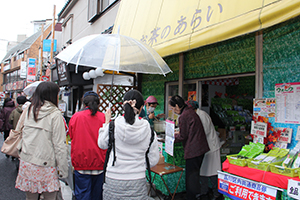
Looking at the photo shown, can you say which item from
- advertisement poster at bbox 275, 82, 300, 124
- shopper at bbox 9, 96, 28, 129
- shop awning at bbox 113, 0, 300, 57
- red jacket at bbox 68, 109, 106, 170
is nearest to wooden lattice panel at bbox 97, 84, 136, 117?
shop awning at bbox 113, 0, 300, 57

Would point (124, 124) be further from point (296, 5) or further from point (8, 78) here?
point (8, 78)

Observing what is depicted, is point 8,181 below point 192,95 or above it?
below

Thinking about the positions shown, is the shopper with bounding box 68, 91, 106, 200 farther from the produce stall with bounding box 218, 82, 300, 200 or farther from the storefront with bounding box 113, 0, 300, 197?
the produce stall with bounding box 218, 82, 300, 200

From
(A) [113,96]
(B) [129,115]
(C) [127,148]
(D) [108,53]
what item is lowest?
(C) [127,148]

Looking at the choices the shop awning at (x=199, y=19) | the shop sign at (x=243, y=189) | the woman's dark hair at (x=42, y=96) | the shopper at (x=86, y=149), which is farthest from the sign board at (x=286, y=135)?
the woman's dark hair at (x=42, y=96)

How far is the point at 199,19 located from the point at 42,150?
2981mm

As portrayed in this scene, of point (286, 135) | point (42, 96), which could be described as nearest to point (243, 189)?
point (286, 135)

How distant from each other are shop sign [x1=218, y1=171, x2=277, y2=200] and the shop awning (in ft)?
6.11

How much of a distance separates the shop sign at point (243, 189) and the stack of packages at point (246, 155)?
194mm

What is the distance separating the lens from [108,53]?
3.62m

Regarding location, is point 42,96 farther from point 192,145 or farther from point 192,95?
point 192,95

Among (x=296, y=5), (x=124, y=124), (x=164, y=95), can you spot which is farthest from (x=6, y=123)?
(x=296, y=5)

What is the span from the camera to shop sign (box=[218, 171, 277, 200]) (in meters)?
2.47

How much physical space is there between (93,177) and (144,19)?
384 centimetres
